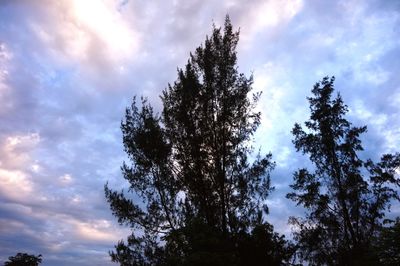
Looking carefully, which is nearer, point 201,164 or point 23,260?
point 201,164

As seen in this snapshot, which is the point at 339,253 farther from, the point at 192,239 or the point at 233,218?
the point at 192,239

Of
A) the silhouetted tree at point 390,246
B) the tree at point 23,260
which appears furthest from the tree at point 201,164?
the tree at point 23,260

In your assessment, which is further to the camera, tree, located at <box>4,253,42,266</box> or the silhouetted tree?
tree, located at <box>4,253,42,266</box>

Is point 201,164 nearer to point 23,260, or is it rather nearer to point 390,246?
point 390,246

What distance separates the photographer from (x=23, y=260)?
6406 centimetres

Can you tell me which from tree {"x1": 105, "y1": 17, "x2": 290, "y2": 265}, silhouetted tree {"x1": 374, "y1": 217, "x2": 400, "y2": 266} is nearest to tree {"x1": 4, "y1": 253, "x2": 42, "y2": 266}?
tree {"x1": 105, "y1": 17, "x2": 290, "y2": 265}

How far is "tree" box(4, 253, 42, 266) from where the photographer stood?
208 feet

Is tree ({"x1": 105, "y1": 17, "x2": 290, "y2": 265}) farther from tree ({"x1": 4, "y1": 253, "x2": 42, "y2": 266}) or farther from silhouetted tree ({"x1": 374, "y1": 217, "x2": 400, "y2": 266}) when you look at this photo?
tree ({"x1": 4, "y1": 253, "x2": 42, "y2": 266})

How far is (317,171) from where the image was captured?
87.4ft

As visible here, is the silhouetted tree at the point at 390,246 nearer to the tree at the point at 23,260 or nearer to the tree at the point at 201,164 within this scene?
the tree at the point at 201,164

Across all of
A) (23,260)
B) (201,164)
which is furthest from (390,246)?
(23,260)

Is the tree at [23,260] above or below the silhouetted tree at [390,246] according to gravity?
above

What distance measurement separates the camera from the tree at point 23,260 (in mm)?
63281

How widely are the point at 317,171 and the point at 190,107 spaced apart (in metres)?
10.6
